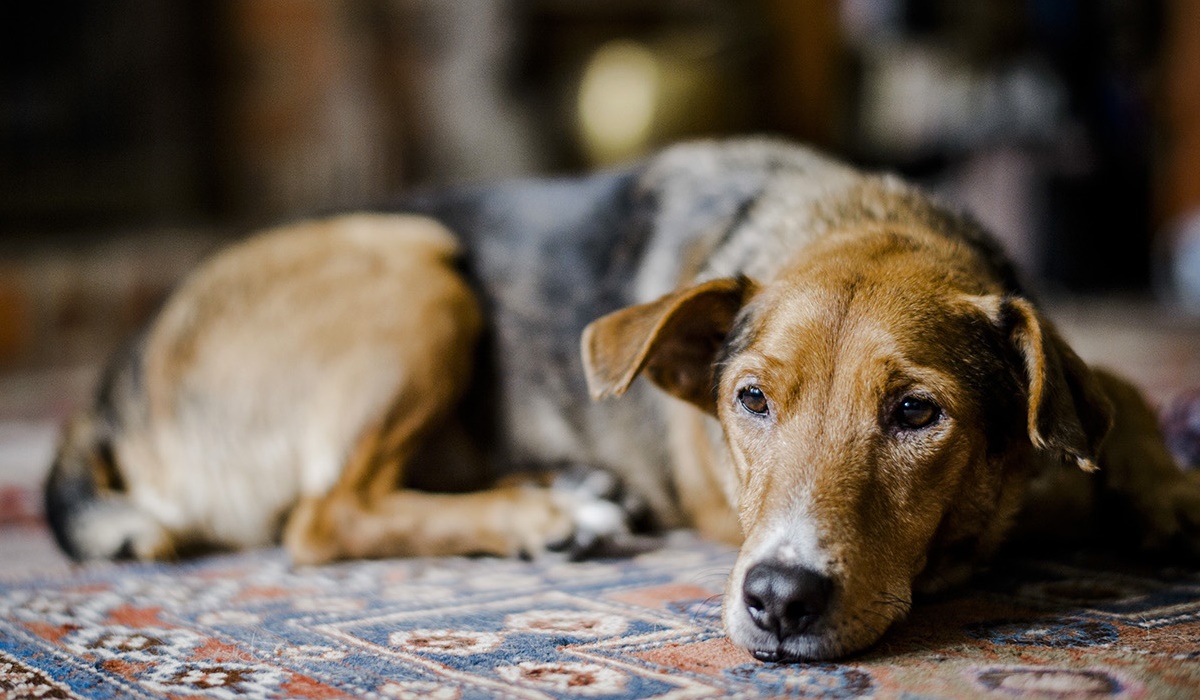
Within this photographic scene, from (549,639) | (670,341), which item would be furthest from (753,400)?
(549,639)

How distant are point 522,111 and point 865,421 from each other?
6675 millimetres

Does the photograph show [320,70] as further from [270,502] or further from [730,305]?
[730,305]

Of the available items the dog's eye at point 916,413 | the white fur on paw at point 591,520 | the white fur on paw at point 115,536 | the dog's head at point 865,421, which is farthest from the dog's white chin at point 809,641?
the white fur on paw at point 115,536

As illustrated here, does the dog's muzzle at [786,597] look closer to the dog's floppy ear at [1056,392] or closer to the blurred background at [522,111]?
the dog's floppy ear at [1056,392]

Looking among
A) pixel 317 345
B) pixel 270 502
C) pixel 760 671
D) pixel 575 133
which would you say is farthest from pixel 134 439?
pixel 575 133

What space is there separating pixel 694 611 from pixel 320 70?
7.36m

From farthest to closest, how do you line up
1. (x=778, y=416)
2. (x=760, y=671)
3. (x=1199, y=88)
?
(x=1199, y=88)
(x=778, y=416)
(x=760, y=671)

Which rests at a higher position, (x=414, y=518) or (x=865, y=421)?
(x=865, y=421)

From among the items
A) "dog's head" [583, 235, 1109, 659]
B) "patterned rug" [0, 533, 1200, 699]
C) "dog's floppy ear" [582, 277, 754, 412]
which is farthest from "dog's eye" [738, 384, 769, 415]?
"patterned rug" [0, 533, 1200, 699]

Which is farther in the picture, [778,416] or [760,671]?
[778,416]

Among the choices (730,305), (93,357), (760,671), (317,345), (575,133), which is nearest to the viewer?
(760,671)

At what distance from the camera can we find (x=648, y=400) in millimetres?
2982

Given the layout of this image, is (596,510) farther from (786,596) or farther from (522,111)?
(522,111)

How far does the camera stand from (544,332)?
10.3 feet
